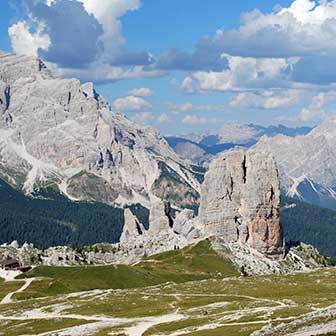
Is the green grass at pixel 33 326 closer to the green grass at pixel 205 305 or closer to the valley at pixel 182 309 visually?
the valley at pixel 182 309

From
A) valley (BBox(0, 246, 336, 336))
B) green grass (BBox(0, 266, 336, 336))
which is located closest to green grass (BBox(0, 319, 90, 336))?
valley (BBox(0, 246, 336, 336))

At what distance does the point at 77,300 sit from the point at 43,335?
45190 millimetres

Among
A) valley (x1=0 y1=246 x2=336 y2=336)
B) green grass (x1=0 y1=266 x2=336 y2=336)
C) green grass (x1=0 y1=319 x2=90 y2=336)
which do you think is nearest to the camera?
valley (x1=0 y1=246 x2=336 y2=336)

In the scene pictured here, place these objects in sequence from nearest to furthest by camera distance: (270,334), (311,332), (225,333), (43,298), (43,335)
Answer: (311,332), (270,334), (225,333), (43,335), (43,298)

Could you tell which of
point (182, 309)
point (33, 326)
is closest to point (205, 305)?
point (182, 309)

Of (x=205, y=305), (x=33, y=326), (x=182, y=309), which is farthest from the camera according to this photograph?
(x=205, y=305)

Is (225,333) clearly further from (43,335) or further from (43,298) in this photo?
(43,298)

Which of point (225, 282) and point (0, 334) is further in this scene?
point (225, 282)

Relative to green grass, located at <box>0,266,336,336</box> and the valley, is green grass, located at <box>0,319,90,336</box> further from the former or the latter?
green grass, located at <box>0,266,336,336</box>

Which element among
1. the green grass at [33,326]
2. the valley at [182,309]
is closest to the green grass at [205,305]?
the valley at [182,309]

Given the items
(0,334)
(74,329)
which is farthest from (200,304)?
(0,334)

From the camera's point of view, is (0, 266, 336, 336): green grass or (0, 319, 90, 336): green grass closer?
(0, 266, 336, 336): green grass

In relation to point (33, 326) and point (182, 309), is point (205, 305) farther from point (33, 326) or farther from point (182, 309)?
point (33, 326)

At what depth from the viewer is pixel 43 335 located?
12212 cm
